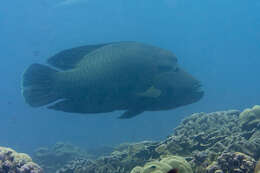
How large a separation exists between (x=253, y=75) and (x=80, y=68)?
12343 centimetres

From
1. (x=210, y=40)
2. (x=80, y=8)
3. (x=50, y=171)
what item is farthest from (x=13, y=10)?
(x=210, y=40)

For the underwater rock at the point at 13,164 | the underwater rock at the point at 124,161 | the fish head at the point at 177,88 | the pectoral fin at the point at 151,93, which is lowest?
the underwater rock at the point at 13,164

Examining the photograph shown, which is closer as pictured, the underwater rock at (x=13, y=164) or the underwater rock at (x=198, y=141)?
the underwater rock at (x=13, y=164)

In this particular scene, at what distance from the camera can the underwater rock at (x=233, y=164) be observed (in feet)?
8.69

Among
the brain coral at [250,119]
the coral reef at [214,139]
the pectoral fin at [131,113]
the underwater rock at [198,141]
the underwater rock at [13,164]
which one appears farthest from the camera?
the pectoral fin at [131,113]

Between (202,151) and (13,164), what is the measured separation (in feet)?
8.63

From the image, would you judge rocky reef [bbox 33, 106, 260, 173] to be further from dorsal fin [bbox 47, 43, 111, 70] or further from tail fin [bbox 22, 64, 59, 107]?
dorsal fin [bbox 47, 43, 111, 70]

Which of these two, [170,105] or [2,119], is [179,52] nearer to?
[2,119]

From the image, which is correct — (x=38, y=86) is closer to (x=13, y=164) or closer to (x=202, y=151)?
(x=13, y=164)

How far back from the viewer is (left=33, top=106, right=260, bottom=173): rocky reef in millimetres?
2799

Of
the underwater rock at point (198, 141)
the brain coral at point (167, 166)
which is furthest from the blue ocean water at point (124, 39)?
the brain coral at point (167, 166)

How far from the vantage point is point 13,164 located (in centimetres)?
377

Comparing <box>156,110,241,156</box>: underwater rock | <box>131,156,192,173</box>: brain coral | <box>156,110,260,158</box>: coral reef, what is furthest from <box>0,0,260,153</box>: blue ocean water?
<box>131,156,192,173</box>: brain coral

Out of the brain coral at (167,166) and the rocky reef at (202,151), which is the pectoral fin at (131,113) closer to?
the rocky reef at (202,151)
